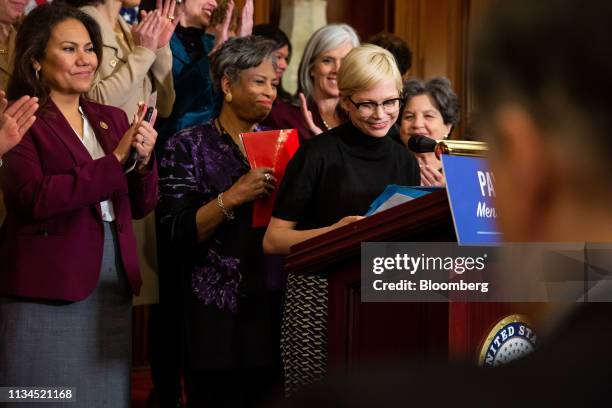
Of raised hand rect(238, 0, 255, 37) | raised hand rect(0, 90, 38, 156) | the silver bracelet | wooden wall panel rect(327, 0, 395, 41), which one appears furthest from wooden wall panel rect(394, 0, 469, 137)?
raised hand rect(0, 90, 38, 156)

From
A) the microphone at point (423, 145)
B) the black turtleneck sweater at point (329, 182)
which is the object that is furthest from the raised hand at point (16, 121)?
the microphone at point (423, 145)

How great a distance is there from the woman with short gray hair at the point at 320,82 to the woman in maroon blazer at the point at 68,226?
0.97 meters

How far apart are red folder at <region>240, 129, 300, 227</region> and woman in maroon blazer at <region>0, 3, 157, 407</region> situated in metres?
0.34

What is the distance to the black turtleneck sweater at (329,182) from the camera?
9.61ft

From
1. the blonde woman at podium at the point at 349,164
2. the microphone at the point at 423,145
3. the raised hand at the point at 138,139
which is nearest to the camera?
the microphone at the point at 423,145

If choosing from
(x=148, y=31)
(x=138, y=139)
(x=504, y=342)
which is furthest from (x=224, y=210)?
(x=504, y=342)

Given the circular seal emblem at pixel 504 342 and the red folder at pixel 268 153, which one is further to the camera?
the red folder at pixel 268 153

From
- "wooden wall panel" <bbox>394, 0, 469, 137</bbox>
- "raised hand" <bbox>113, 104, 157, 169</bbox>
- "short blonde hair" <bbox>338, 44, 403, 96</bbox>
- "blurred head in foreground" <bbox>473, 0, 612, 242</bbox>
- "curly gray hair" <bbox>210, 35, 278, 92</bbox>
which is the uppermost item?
"wooden wall panel" <bbox>394, 0, 469, 137</bbox>

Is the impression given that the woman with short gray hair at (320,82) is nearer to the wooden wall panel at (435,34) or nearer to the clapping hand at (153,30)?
the clapping hand at (153,30)

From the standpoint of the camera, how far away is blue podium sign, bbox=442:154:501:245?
1874 millimetres

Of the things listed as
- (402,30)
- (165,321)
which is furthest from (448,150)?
(402,30)

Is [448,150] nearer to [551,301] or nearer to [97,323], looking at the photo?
[551,301]

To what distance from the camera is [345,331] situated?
7.59ft

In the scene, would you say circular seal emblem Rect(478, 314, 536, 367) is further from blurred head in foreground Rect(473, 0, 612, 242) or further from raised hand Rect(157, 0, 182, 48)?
raised hand Rect(157, 0, 182, 48)
